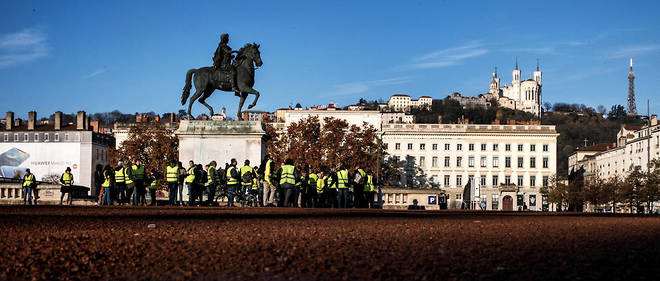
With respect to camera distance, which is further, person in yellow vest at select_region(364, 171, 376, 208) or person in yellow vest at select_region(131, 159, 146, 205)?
person in yellow vest at select_region(364, 171, 376, 208)

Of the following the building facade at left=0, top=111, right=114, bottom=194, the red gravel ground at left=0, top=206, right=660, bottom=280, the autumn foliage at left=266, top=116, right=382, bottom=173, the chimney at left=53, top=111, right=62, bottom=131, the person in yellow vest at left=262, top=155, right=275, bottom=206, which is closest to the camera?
the red gravel ground at left=0, top=206, right=660, bottom=280

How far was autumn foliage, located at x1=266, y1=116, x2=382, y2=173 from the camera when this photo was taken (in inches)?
3521

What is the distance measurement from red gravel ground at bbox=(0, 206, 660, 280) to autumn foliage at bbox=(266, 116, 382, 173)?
76166 millimetres

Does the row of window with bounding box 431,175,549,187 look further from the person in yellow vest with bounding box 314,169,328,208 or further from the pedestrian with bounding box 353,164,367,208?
the person in yellow vest with bounding box 314,169,328,208

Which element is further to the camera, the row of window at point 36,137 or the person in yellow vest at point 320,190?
the row of window at point 36,137

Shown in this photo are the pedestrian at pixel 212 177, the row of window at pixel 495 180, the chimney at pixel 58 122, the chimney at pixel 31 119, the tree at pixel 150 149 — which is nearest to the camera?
the pedestrian at pixel 212 177

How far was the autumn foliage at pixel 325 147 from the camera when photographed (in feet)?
293

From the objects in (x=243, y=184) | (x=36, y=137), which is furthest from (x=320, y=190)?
(x=36, y=137)

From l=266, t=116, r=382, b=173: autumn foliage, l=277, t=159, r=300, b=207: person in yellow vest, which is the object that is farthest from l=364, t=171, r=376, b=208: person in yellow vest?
l=266, t=116, r=382, b=173: autumn foliage

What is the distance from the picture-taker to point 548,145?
418 ft

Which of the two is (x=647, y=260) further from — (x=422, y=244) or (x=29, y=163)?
(x=29, y=163)

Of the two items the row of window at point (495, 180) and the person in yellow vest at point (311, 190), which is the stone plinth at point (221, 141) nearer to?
the person in yellow vest at point (311, 190)

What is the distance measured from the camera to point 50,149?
136250mm

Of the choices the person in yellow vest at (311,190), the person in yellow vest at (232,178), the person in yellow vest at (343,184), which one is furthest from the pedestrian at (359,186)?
the person in yellow vest at (232,178)
